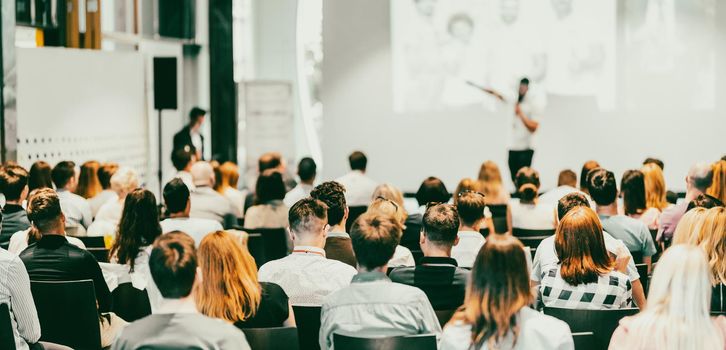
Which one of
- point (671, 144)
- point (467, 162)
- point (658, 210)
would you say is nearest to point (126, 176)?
point (658, 210)

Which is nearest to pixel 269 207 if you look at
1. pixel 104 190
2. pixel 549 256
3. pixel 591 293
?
pixel 104 190

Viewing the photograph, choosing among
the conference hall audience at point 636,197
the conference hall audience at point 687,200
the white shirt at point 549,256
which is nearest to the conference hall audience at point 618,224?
the conference hall audience at point 687,200

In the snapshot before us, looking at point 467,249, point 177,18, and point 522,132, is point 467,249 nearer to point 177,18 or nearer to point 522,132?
point 522,132

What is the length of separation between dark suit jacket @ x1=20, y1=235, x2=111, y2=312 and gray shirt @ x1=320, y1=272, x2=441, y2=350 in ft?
4.40

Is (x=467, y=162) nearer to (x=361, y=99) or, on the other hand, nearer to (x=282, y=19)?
(x=361, y=99)

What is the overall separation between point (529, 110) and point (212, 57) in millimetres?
4623

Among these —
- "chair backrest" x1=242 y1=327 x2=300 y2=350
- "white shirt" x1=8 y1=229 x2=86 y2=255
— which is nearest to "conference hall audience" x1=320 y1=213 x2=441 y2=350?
"chair backrest" x1=242 y1=327 x2=300 y2=350

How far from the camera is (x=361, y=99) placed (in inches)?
528

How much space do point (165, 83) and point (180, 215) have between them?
617 cm

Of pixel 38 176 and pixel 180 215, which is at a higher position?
pixel 38 176

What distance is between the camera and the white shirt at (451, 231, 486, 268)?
17.6 feet

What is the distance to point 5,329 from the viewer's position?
12.3 feet

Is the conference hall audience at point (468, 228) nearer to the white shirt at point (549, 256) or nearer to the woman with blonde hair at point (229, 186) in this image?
the white shirt at point (549, 256)

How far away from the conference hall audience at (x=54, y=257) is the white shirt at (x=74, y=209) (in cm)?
219
